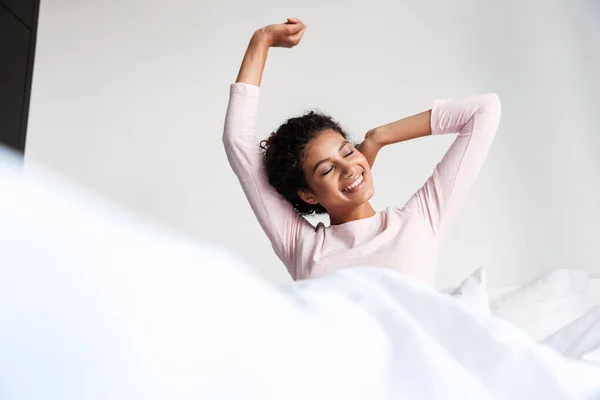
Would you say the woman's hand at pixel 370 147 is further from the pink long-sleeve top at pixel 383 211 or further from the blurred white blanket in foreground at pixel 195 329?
the blurred white blanket in foreground at pixel 195 329

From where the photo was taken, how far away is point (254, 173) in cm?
109

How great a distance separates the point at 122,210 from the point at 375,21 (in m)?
1.84

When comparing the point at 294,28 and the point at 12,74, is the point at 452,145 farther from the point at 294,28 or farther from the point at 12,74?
the point at 12,74

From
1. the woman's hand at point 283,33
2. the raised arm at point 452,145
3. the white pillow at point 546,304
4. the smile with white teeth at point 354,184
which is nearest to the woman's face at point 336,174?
the smile with white teeth at point 354,184

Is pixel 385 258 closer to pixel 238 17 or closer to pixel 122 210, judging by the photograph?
pixel 122 210

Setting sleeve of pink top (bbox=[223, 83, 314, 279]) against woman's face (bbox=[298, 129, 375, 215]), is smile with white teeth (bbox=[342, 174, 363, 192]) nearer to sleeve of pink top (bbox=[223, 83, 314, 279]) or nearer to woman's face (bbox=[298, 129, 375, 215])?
woman's face (bbox=[298, 129, 375, 215])

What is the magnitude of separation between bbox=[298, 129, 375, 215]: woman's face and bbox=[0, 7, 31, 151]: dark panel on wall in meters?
1.11

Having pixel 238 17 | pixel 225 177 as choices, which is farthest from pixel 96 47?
pixel 225 177

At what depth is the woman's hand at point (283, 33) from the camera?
3.74 feet

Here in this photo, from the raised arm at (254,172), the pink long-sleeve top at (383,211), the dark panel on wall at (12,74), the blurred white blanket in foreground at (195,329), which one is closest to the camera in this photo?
the blurred white blanket in foreground at (195,329)

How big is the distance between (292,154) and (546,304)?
0.63m

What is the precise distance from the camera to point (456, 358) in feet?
1.02

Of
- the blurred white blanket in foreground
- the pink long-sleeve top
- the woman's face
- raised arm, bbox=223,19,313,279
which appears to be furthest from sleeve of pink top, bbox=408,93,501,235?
the blurred white blanket in foreground

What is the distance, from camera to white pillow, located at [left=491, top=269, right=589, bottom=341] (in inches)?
43.9
